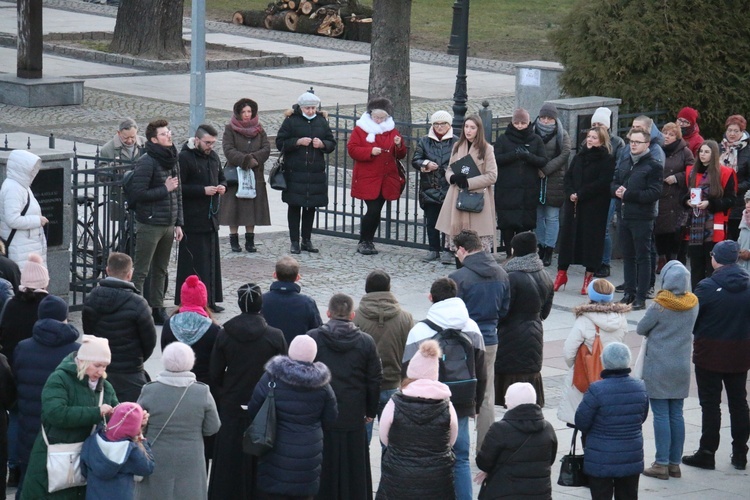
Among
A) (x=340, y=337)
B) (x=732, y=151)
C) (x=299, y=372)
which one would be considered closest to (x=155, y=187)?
(x=340, y=337)

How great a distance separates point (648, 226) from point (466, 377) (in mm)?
5500

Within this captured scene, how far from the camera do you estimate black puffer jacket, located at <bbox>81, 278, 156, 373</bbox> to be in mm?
8578

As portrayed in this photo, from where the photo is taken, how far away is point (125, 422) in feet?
23.6

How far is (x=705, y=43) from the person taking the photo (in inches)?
641

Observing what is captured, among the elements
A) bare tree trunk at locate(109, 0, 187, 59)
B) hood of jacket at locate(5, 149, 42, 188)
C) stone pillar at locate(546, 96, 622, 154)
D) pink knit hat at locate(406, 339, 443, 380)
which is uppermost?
bare tree trunk at locate(109, 0, 187, 59)

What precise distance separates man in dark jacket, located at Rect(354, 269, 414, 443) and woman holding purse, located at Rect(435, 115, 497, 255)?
5115 mm

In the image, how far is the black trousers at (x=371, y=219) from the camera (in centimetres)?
1543

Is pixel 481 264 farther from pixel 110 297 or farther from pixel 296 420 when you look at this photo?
pixel 110 297

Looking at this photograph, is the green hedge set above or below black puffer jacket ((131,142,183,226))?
above

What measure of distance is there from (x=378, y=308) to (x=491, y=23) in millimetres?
33870

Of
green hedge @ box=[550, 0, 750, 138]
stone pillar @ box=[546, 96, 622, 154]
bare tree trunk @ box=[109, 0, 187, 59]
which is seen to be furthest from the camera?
bare tree trunk @ box=[109, 0, 187, 59]

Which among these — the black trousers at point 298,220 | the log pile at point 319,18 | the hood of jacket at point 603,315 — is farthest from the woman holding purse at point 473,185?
the log pile at point 319,18

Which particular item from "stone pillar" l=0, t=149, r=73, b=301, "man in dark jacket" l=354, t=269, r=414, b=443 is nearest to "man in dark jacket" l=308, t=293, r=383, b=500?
"man in dark jacket" l=354, t=269, r=414, b=443

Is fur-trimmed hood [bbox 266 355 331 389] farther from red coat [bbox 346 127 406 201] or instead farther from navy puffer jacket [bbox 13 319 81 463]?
red coat [bbox 346 127 406 201]
